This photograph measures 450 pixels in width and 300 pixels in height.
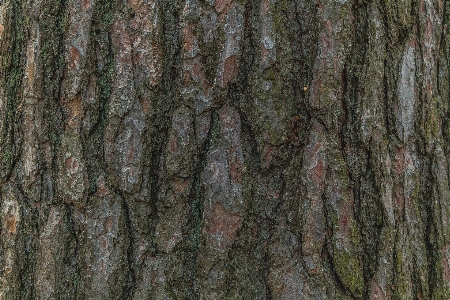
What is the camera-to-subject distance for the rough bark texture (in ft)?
4.72

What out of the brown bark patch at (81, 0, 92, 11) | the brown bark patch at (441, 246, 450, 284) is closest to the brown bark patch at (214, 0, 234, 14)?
the brown bark patch at (81, 0, 92, 11)

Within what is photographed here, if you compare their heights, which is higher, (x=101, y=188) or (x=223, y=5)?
(x=223, y=5)

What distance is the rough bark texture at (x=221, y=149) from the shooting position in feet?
4.72

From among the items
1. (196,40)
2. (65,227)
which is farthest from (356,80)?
(65,227)

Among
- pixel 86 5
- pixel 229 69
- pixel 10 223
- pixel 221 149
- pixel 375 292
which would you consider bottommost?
pixel 375 292

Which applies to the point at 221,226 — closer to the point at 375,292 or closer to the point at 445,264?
the point at 375,292

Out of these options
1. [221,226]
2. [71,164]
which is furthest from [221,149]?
[71,164]

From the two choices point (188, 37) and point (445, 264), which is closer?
point (188, 37)

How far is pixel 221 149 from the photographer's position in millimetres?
1445

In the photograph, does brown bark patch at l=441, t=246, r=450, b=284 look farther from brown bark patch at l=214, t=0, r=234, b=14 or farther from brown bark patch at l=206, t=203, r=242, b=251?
brown bark patch at l=214, t=0, r=234, b=14

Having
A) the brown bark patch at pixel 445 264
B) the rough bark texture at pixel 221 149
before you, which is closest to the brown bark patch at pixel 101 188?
the rough bark texture at pixel 221 149

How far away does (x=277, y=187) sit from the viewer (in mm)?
1465

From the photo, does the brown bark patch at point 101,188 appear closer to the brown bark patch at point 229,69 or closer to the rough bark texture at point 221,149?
the rough bark texture at point 221,149

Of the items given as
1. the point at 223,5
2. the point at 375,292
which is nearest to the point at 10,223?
the point at 223,5
